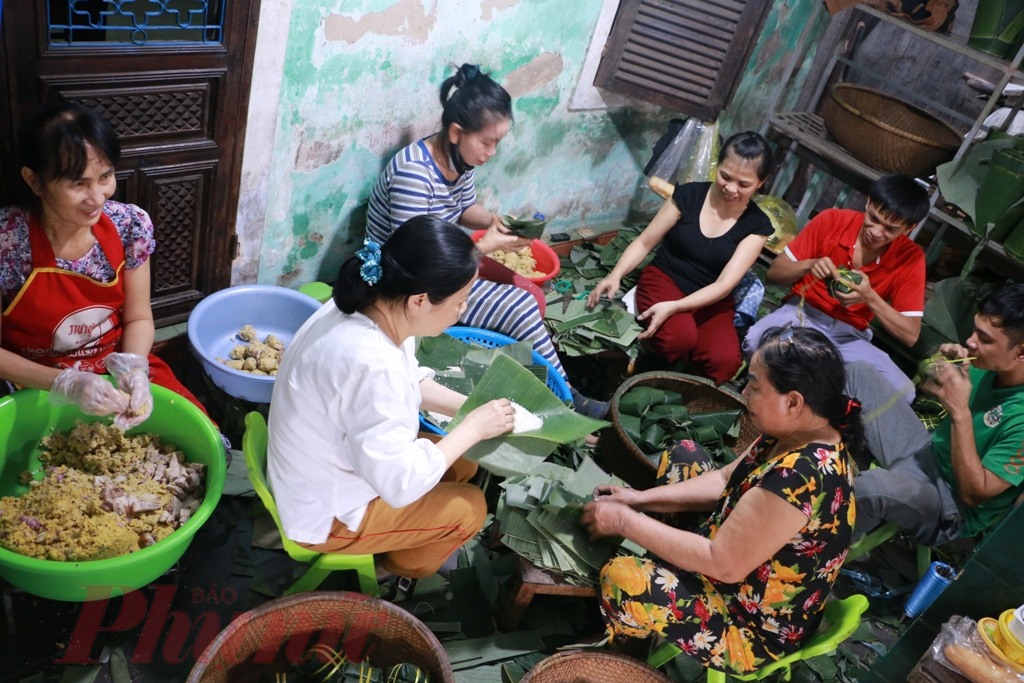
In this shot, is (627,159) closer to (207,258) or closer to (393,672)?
(207,258)

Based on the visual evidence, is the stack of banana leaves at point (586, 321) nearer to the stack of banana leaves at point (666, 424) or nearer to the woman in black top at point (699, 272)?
the woman in black top at point (699, 272)

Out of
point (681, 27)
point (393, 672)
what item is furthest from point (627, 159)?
point (393, 672)

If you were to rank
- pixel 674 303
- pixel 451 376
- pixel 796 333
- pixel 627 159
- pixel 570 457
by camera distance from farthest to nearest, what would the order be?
pixel 627 159 → pixel 674 303 → pixel 570 457 → pixel 451 376 → pixel 796 333

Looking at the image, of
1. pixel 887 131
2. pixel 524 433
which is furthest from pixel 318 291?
pixel 887 131

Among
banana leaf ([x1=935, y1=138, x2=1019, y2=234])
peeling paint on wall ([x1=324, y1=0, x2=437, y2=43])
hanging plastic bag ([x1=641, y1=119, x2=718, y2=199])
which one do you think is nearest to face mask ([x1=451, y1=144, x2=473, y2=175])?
peeling paint on wall ([x1=324, y1=0, x2=437, y2=43])

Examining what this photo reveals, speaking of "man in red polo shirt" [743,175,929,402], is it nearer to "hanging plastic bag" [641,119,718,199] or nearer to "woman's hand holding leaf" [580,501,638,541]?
"hanging plastic bag" [641,119,718,199]

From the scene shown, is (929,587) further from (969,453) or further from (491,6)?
(491,6)

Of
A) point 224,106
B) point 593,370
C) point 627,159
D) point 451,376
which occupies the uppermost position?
point 224,106

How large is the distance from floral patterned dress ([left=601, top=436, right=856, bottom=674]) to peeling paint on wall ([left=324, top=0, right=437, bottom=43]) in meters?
2.13

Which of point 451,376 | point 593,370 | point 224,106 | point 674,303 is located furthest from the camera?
point 593,370

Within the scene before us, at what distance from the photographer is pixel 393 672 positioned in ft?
7.25

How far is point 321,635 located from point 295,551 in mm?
285

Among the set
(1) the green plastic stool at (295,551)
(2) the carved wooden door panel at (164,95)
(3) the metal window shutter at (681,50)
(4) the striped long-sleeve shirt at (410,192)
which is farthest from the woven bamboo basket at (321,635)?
(3) the metal window shutter at (681,50)

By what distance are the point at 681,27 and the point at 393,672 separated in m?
3.54
